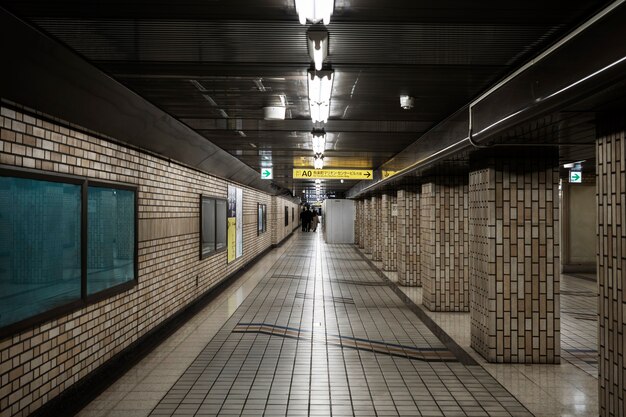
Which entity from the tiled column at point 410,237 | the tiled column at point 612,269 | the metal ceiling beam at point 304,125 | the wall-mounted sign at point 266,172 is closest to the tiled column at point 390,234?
the tiled column at point 410,237

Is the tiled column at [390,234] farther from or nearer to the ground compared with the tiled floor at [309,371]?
farther from the ground

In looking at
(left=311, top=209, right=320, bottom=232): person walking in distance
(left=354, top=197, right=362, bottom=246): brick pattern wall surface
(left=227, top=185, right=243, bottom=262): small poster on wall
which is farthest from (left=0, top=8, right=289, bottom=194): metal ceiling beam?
(left=311, top=209, right=320, bottom=232): person walking in distance

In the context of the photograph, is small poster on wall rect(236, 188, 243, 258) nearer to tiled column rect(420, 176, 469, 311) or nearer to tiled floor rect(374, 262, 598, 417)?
tiled column rect(420, 176, 469, 311)

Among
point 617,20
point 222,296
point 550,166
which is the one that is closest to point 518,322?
point 550,166

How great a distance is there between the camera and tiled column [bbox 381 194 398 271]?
13344 millimetres

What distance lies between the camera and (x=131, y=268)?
5.54 meters

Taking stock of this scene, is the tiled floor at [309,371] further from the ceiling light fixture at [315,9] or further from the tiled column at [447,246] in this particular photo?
the ceiling light fixture at [315,9]

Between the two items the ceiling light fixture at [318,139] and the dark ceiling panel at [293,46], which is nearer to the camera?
the dark ceiling panel at [293,46]

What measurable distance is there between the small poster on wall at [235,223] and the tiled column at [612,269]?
8619 millimetres

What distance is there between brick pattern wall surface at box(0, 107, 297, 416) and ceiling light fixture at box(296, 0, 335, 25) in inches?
82.7

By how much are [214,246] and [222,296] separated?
3.18 feet

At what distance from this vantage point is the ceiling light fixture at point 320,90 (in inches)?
154

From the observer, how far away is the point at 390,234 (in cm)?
1350

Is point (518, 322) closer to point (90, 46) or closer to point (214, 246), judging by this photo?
point (90, 46)
